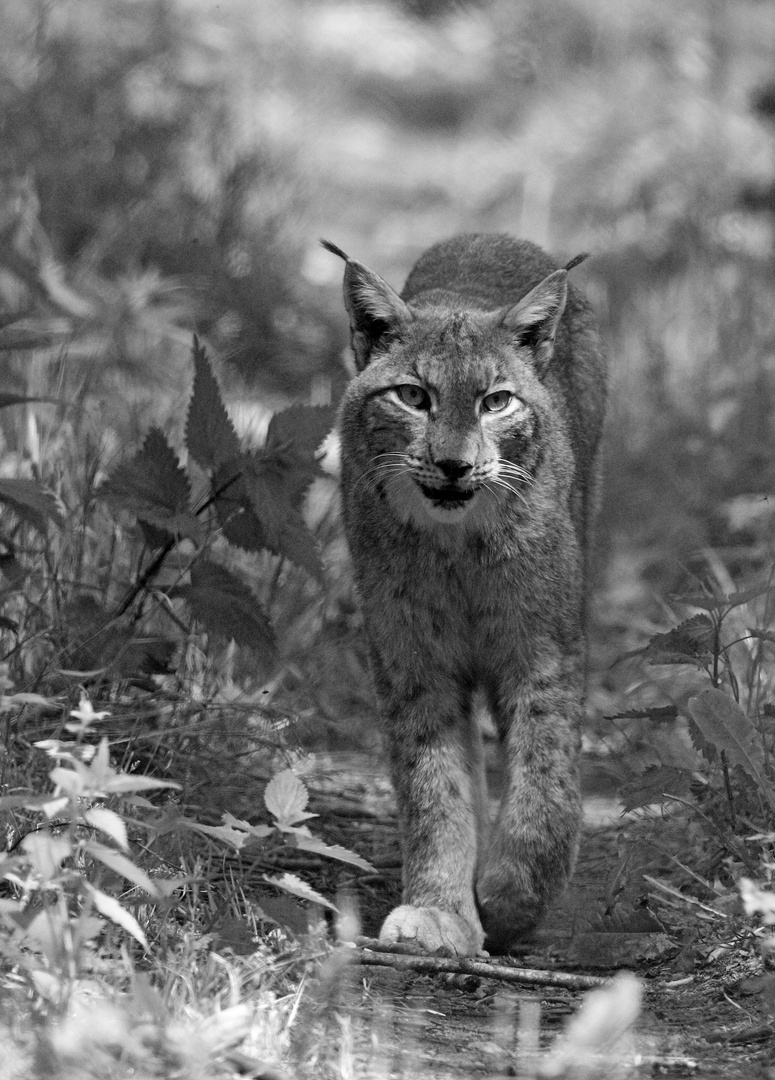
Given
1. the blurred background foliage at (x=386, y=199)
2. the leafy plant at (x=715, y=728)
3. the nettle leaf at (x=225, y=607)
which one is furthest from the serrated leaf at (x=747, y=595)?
the blurred background foliage at (x=386, y=199)

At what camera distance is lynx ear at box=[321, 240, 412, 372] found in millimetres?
4449

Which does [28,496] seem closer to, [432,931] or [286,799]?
[286,799]

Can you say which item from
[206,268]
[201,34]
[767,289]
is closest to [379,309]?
[206,268]

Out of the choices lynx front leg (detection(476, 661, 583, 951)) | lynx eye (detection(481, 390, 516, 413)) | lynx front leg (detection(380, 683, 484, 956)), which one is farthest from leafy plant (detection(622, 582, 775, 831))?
lynx eye (detection(481, 390, 516, 413))

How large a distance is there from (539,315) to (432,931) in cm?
189

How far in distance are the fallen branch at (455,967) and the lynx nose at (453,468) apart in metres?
1.25

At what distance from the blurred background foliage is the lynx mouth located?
136 centimetres

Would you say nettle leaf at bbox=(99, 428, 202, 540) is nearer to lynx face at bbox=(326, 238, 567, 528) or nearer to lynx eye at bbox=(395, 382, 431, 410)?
lynx face at bbox=(326, 238, 567, 528)

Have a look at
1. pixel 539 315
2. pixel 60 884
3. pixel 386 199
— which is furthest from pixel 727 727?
pixel 386 199

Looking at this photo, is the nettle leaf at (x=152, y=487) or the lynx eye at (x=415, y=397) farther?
the nettle leaf at (x=152, y=487)

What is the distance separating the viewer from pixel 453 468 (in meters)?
3.98

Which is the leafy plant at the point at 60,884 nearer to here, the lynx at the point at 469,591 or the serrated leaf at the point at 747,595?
the lynx at the point at 469,591

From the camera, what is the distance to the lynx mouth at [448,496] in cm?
402

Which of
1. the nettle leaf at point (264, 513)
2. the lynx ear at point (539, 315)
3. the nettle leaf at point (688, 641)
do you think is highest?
the lynx ear at point (539, 315)
